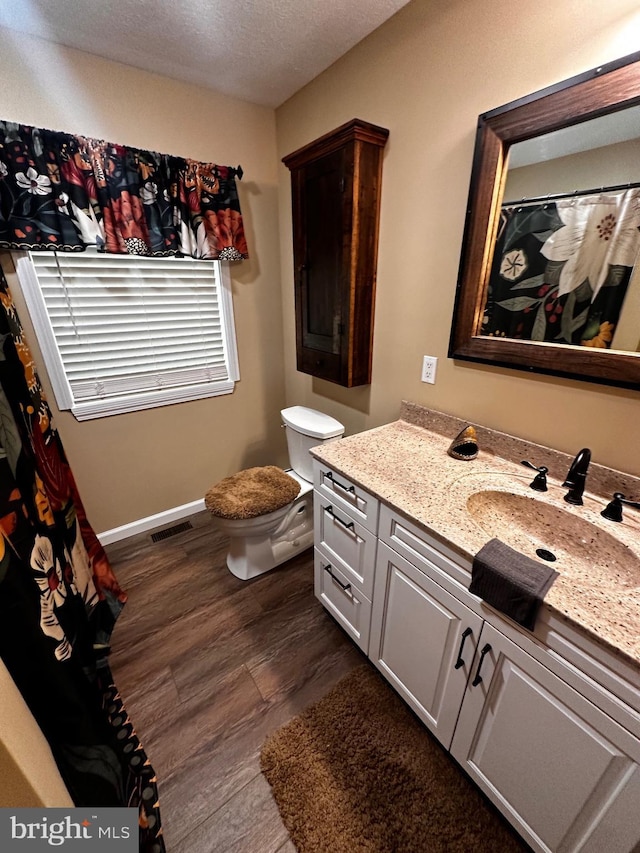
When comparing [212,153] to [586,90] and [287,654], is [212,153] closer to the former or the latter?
[586,90]

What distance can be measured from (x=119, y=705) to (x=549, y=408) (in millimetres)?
1922

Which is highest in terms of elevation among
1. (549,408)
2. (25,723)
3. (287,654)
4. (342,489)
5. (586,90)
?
(586,90)

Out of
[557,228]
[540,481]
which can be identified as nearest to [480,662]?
[540,481]

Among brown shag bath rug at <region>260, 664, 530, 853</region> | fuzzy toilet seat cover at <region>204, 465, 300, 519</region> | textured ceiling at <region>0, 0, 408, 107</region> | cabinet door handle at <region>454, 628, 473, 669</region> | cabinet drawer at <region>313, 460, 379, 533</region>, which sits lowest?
brown shag bath rug at <region>260, 664, 530, 853</region>

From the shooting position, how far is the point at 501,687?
88 cm

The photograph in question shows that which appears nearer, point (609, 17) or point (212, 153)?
point (609, 17)

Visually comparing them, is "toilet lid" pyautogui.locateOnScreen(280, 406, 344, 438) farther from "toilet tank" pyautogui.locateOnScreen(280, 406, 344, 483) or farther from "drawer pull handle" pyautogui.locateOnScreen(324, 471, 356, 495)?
"drawer pull handle" pyautogui.locateOnScreen(324, 471, 356, 495)

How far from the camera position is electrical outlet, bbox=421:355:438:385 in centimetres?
151

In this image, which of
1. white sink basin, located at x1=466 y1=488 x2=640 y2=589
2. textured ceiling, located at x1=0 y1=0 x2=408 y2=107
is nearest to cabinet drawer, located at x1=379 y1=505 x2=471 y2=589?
white sink basin, located at x1=466 y1=488 x2=640 y2=589

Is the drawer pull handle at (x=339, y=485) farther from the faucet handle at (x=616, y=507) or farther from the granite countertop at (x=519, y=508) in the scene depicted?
the faucet handle at (x=616, y=507)

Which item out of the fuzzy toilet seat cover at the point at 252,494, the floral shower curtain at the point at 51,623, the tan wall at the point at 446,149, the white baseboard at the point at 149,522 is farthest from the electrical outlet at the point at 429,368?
the white baseboard at the point at 149,522

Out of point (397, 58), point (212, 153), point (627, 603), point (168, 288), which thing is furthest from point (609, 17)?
point (168, 288)

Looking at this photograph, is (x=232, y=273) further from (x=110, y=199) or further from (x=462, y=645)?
(x=462, y=645)

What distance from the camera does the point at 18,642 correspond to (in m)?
0.87
